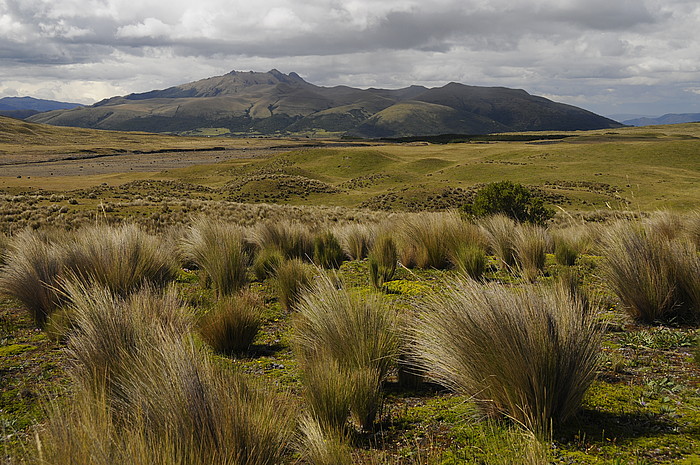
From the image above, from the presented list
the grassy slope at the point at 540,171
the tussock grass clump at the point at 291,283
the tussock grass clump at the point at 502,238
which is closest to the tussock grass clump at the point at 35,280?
the tussock grass clump at the point at 291,283

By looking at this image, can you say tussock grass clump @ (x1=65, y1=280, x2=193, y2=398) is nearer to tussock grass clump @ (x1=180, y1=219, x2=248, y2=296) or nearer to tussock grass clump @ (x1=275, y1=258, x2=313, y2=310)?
tussock grass clump @ (x1=275, y1=258, x2=313, y2=310)

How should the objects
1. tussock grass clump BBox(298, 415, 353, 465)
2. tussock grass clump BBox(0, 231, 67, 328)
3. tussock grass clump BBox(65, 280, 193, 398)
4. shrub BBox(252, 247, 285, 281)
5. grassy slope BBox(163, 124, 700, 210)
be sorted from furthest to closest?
grassy slope BBox(163, 124, 700, 210)
shrub BBox(252, 247, 285, 281)
tussock grass clump BBox(0, 231, 67, 328)
tussock grass clump BBox(65, 280, 193, 398)
tussock grass clump BBox(298, 415, 353, 465)

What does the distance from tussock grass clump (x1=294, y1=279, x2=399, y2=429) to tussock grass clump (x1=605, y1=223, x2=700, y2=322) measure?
297 centimetres

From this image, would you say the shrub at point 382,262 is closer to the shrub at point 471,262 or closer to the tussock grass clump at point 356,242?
the shrub at point 471,262

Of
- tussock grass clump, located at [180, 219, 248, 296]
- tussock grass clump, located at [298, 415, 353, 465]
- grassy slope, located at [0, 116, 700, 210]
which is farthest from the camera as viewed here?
grassy slope, located at [0, 116, 700, 210]

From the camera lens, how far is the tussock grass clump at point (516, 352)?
9.46ft

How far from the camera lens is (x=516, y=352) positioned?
9.68ft

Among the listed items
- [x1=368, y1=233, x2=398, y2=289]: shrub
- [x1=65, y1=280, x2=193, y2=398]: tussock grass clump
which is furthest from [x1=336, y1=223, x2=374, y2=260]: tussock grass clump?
[x1=65, y1=280, x2=193, y2=398]: tussock grass clump

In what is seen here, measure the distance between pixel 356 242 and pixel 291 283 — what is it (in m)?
4.26

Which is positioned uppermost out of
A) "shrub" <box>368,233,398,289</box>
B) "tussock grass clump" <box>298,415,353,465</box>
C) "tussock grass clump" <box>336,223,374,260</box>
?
"tussock grass clump" <box>298,415,353,465</box>

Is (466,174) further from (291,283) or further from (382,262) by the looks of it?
(291,283)

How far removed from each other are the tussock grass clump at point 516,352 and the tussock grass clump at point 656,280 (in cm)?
218

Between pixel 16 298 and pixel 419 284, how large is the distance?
5704mm

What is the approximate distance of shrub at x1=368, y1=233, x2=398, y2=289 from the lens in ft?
23.0
